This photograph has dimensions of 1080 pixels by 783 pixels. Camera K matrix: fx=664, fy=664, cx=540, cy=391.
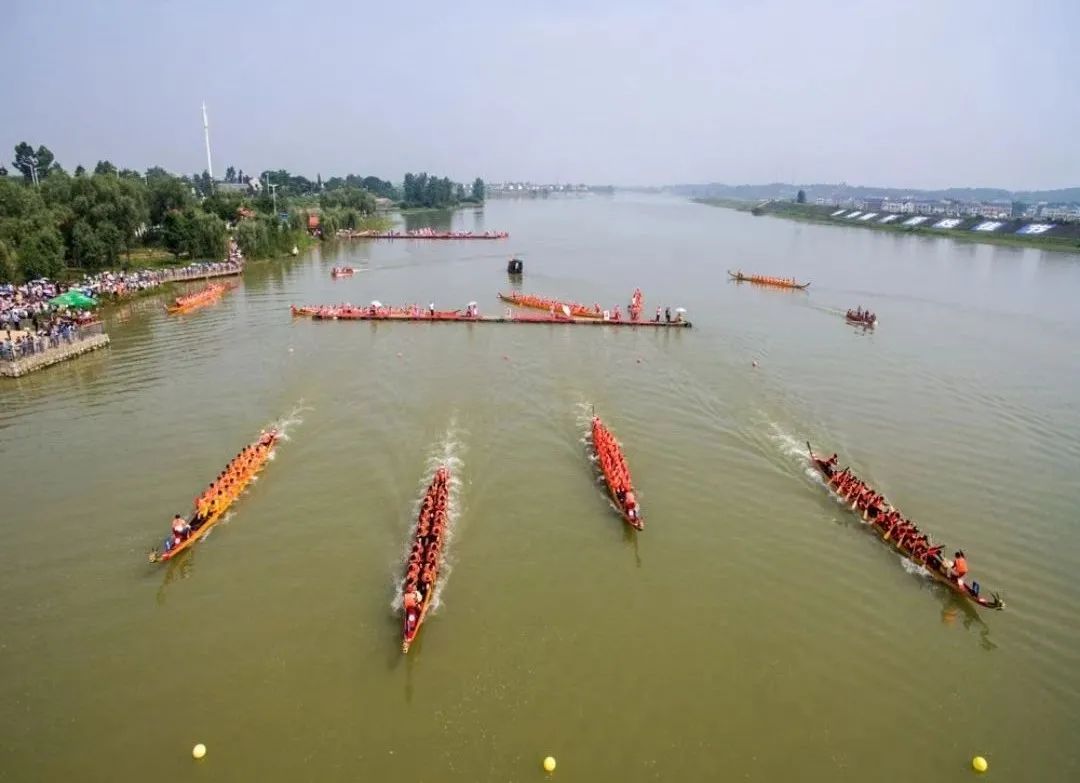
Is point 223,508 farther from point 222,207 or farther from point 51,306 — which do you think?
point 222,207

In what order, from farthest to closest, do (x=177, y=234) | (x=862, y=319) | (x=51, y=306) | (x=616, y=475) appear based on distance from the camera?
1. (x=177, y=234)
2. (x=862, y=319)
3. (x=51, y=306)
4. (x=616, y=475)

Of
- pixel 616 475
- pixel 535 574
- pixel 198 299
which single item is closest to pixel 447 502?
pixel 535 574

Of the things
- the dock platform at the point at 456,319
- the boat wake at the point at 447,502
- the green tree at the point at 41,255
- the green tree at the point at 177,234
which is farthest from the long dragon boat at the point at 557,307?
the green tree at the point at 177,234

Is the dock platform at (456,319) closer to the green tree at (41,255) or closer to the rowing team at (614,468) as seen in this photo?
the green tree at (41,255)

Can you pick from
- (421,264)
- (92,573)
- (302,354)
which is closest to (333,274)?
(421,264)

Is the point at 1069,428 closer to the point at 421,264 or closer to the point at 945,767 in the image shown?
the point at 945,767

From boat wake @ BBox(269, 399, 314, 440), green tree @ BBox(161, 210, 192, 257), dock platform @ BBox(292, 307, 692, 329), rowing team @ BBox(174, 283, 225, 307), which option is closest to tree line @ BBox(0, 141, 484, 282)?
green tree @ BBox(161, 210, 192, 257)

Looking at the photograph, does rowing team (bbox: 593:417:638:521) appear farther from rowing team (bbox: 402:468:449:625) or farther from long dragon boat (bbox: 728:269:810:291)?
long dragon boat (bbox: 728:269:810:291)
